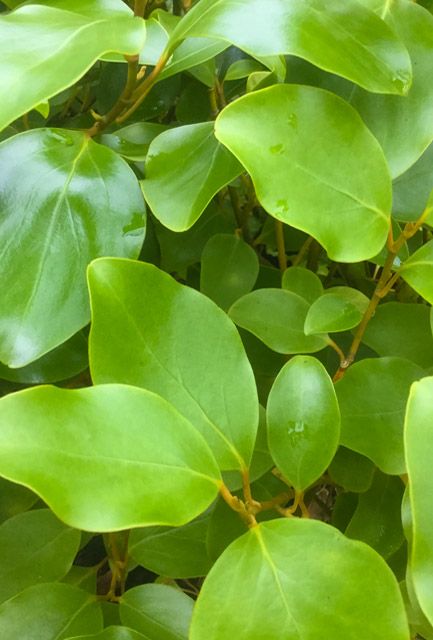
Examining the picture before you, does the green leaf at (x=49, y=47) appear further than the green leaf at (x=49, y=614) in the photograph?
No

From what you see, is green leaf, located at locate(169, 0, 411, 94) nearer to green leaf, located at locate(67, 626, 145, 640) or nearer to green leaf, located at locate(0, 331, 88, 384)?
green leaf, located at locate(0, 331, 88, 384)

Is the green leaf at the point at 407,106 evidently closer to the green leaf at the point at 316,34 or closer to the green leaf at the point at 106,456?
the green leaf at the point at 316,34

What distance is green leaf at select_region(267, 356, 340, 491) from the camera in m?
0.38

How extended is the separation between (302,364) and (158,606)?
214mm

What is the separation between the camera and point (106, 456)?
0.31 m

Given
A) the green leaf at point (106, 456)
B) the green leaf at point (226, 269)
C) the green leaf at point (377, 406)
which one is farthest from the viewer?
the green leaf at point (226, 269)

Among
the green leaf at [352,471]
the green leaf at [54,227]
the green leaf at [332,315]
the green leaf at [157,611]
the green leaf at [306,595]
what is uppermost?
the green leaf at [54,227]

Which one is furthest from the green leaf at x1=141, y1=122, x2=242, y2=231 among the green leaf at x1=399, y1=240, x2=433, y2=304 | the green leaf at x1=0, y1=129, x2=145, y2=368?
the green leaf at x1=399, y1=240, x2=433, y2=304

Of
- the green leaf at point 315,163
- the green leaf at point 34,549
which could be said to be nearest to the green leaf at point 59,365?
the green leaf at point 34,549

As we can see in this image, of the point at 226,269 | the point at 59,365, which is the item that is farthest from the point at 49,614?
the point at 226,269

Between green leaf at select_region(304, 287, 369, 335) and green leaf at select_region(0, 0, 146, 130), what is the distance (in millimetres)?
190

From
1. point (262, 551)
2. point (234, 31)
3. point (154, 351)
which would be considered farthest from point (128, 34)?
point (262, 551)

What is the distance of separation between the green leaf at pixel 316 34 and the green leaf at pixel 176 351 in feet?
0.45

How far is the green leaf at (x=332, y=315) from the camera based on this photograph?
420 millimetres
